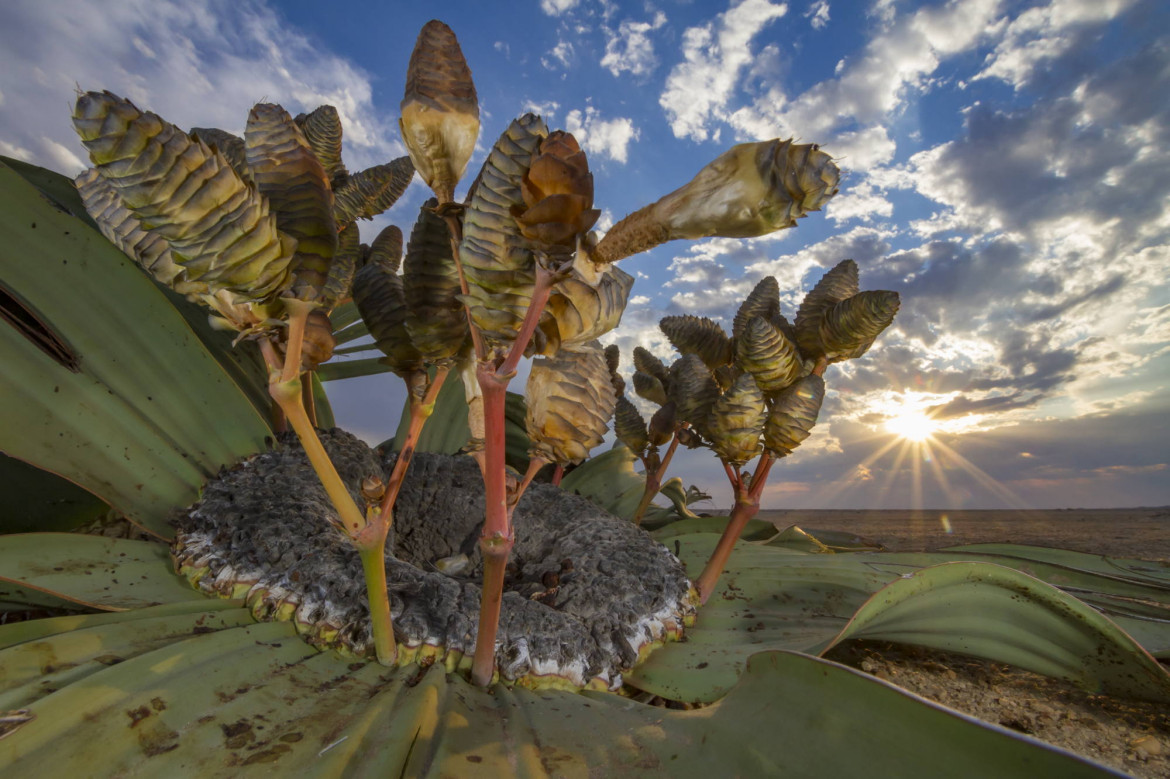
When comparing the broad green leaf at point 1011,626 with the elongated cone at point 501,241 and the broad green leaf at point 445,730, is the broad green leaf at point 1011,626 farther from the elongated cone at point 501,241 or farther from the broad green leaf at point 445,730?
the elongated cone at point 501,241

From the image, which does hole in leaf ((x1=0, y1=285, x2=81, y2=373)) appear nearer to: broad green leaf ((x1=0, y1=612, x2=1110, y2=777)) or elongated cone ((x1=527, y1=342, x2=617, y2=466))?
broad green leaf ((x1=0, y1=612, x2=1110, y2=777))

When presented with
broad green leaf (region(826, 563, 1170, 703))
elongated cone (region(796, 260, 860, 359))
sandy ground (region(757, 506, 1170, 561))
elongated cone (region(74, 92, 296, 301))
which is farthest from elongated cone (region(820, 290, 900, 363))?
sandy ground (region(757, 506, 1170, 561))

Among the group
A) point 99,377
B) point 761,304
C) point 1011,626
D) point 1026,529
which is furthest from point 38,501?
point 1026,529

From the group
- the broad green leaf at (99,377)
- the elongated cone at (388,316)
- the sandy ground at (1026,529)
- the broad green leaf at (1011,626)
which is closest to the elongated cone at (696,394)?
the broad green leaf at (1011,626)

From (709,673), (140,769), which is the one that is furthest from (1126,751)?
(140,769)

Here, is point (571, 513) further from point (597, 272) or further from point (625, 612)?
point (597, 272)

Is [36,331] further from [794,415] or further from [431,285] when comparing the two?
[794,415]

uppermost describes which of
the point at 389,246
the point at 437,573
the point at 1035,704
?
the point at 389,246
